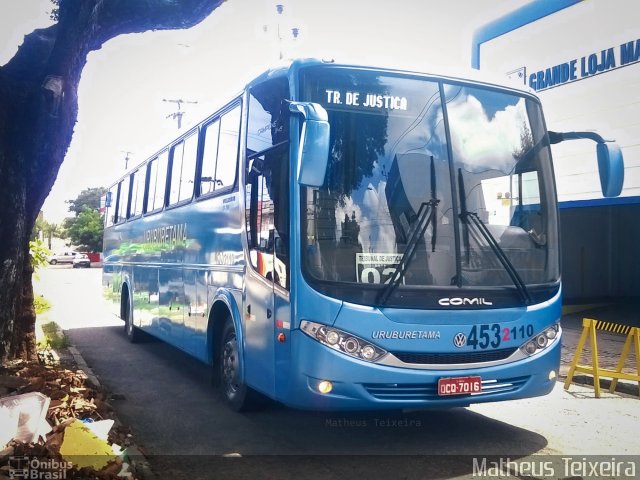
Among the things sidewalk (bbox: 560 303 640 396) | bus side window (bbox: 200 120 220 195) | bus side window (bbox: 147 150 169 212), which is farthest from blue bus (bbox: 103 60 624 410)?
bus side window (bbox: 147 150 169 212)

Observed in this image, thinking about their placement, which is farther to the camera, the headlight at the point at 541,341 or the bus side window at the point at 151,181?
the bus side window at the point at 151,181

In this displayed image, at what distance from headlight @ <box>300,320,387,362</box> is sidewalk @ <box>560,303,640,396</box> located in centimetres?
505

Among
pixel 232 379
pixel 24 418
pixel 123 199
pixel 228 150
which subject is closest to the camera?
pixel 24 418

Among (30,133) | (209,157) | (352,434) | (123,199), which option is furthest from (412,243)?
(123,199)

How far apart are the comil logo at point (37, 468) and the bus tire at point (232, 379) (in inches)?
98.7

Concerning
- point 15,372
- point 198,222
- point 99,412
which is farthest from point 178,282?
point 99,412

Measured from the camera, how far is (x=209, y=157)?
8352mm

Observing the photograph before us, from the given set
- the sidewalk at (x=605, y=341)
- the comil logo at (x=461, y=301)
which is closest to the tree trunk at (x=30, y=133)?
the comil logo at (x=461, y=301)

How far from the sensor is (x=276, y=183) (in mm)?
6055

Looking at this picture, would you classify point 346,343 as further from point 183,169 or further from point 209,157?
point 183,169

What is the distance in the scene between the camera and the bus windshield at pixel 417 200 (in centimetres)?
560

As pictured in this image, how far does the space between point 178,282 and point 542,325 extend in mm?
5133

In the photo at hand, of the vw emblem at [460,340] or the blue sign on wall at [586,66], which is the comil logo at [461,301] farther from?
the blue sign on wall at [586,66]

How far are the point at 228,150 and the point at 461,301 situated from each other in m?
3.22
